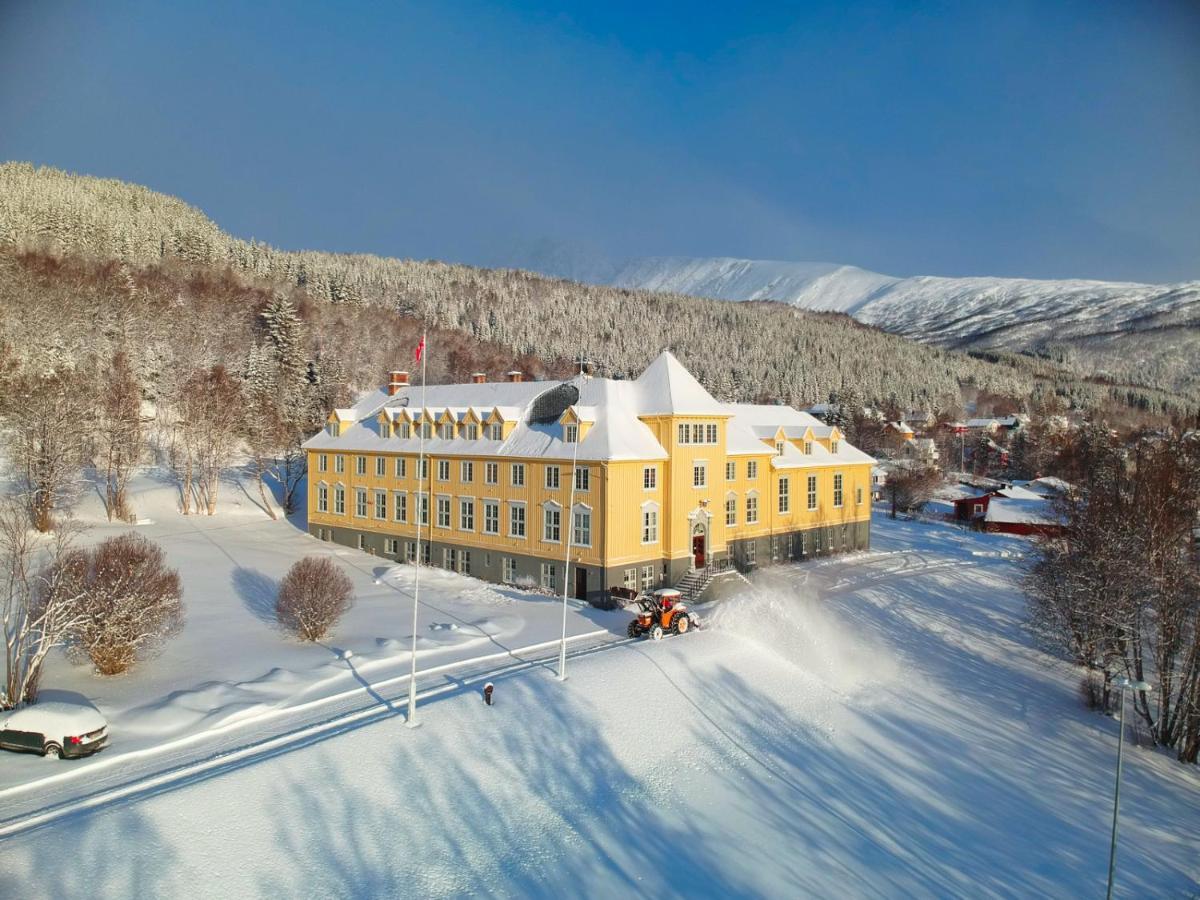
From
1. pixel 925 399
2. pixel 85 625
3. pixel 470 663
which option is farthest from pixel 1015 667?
pixel 925 399

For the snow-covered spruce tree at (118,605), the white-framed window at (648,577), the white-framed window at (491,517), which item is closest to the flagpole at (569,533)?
the white-framed window at (648,577)

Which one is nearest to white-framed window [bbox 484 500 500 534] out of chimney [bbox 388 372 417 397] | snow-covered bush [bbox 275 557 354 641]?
snow-covered bush [bbox 275 557 354 641]

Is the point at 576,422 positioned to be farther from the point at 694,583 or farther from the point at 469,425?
the point at 694,583

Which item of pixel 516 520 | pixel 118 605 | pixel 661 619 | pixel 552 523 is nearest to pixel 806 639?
pixel 661 619

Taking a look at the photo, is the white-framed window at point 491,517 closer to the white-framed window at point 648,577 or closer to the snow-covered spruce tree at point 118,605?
the white-framed window at point 648,577

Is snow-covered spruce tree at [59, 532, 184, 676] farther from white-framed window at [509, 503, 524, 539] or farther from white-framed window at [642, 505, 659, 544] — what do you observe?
white-framed window at [642, 505, 659, 544]

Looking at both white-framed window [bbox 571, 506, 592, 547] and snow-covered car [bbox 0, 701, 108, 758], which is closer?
snow-covered car [bbox 0, 701, 108, 758]
